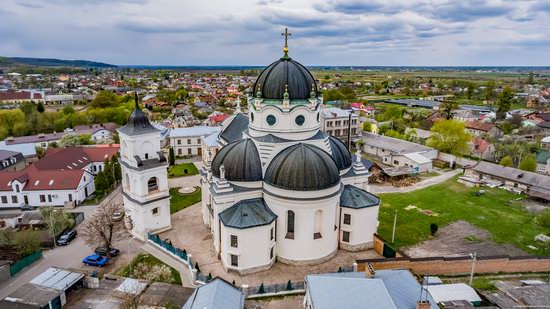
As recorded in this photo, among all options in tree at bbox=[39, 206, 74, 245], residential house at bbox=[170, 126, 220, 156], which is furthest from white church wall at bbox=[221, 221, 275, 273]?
residential house at bbox=[170, 126, 220, 156]

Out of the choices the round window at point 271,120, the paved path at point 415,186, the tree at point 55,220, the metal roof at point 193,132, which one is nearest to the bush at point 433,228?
the paved path at point 415,186

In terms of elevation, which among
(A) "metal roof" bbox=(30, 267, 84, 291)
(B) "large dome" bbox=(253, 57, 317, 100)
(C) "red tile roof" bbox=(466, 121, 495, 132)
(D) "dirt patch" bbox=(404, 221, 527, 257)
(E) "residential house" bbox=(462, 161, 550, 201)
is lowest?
(D) "dirt patch" bbox=(404, 221, 527, 257)

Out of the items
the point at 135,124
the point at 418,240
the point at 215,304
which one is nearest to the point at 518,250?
the point at 418,240

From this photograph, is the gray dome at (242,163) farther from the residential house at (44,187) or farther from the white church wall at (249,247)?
the residential house at (44,187)

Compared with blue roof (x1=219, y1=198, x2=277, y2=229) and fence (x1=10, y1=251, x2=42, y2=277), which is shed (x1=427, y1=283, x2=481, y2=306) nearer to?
blue roof (x1=219, y1=198, x2=277, y2=229)

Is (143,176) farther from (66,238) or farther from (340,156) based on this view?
(340,156)

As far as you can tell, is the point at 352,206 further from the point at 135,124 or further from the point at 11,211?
Result: the point at 11,211

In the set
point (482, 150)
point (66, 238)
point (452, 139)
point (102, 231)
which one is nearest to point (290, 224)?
point (102, 231)
